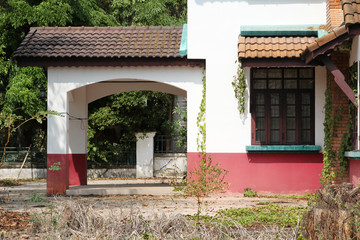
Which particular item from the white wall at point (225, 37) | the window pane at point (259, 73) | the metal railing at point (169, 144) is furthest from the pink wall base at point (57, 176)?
the metal railing at point (169, 144)

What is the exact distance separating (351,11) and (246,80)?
14.4 feet

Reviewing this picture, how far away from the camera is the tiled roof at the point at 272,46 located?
50.9 feet

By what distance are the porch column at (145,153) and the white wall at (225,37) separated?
38.2 ft

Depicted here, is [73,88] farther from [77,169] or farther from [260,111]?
[260,111]

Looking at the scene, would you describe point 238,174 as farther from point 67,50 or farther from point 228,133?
point 67,50

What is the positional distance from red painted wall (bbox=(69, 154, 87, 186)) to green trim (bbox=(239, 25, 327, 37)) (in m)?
6.99

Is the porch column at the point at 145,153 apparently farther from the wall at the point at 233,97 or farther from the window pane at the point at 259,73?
the window pane at the point at 259,73

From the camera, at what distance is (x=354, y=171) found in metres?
14.9

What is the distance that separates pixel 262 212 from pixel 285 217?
950mm

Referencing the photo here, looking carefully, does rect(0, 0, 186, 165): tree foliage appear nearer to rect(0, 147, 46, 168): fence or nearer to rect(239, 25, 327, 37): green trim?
rect(0, 147, 46, 168): fence

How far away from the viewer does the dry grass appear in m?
8.05

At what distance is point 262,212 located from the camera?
1211 centimetres

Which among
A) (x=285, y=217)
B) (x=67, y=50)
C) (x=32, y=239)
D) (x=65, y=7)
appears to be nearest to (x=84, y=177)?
(x=67, y=50)

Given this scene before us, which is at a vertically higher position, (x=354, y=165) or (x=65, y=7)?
(x=65, y=7)
